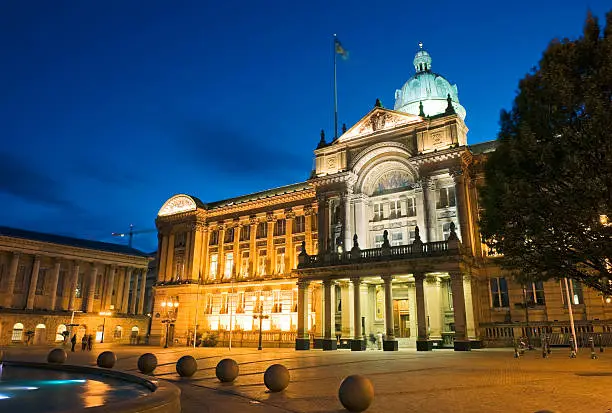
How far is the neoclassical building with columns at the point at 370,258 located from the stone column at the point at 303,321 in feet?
0.32

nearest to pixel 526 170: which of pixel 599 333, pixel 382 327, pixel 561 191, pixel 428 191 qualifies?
pixel 561 191

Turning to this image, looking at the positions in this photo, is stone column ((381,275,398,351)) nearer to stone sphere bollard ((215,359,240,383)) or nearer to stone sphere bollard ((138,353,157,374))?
stone sphere bollard ((138,353,157,374))

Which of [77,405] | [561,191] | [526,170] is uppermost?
[526,170]

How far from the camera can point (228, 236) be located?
193ft

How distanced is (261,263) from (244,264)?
2617 mm

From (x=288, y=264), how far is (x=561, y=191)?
3909 centimetres

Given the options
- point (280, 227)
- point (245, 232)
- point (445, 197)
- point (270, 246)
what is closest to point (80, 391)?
point (445, 197)

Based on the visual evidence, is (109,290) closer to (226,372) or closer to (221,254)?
(221,254)

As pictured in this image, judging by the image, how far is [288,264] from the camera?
2050 inches

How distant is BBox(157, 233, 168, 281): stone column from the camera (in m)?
60.4

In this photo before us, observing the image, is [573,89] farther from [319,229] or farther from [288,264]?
[288,264]

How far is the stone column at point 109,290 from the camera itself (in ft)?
237

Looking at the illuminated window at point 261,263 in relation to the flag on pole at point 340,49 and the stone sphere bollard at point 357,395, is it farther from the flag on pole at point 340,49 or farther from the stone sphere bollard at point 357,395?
the stone sphere bollard at point 357,395

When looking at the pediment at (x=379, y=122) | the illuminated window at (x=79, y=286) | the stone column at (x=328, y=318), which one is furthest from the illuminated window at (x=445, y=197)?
the illuminated window at (x=79, y=286)
